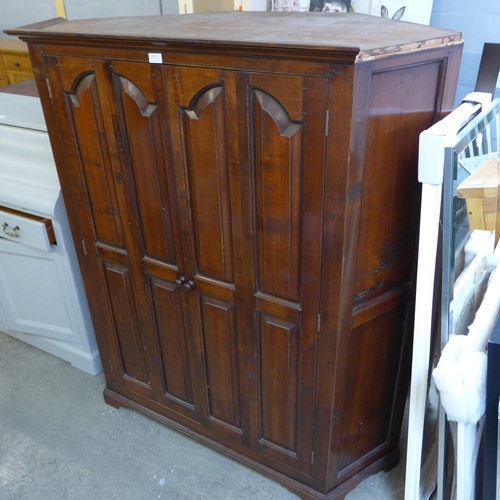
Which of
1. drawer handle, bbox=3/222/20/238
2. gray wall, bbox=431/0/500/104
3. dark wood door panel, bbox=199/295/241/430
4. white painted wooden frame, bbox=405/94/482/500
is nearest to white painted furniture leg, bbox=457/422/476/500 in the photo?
white painted wooden frame, bbox=405/94/482/500

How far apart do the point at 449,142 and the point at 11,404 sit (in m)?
2.00

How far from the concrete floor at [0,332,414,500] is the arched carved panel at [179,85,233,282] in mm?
801

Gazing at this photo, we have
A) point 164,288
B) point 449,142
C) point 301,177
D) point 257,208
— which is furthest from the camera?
point 164,288

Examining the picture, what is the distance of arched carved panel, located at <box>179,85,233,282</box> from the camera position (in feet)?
4.03

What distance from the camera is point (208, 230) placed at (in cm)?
140

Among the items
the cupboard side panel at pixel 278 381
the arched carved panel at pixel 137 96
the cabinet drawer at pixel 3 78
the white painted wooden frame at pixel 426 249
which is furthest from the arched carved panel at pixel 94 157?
the cabinet drawer at pixel 3 78

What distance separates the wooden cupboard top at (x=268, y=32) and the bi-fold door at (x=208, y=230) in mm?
74

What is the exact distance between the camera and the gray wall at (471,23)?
1811mm

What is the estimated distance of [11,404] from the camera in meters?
2.11

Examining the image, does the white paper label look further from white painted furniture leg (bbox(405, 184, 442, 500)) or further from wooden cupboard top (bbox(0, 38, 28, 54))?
wooden cupboard top (bbox(0, 38, 28, 54))

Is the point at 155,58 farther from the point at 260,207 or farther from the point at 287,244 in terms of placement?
the point at 287,244

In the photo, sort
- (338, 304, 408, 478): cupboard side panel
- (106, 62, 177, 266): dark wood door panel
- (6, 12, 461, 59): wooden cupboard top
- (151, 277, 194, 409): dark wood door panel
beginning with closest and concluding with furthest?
(6, 12, 461, 59): wooden cupboard top → (106, 62, 177, 266): dark wood door panel → (338, 304, 408, 478): cupboard side panel → (151, 277, 194, 409): dark wood door panel

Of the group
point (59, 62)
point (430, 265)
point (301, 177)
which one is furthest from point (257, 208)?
point (59, 62)

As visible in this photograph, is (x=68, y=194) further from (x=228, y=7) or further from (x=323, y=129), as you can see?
(x=228, y=7)
